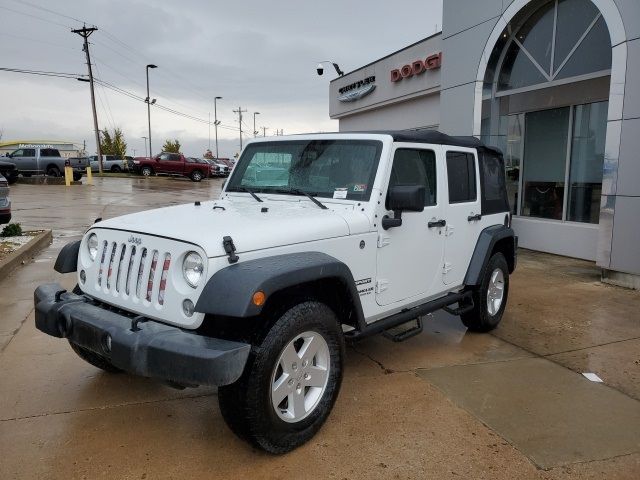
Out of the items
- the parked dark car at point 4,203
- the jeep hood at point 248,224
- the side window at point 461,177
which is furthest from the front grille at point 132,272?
the parked dark car at point 4,203

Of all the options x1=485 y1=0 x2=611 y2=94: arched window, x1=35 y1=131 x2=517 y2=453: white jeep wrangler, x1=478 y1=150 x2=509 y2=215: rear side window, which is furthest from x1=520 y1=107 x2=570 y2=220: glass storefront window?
x1=35 y1=131 x2=517 y2=453: white jeep wrangler

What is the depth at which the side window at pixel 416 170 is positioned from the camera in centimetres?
368

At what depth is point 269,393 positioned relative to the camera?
2645mm

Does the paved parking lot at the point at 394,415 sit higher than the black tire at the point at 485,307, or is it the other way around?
the black tire at the point at 485,307

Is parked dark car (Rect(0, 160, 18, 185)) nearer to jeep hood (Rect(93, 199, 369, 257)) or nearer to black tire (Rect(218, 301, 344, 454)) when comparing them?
jeep hood (Rect(93, 199, 369, 257))

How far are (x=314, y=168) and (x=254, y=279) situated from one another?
5.01ft

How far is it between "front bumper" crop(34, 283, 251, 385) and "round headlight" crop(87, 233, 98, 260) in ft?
1.53

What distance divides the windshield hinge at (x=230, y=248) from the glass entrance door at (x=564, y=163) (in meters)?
8.18

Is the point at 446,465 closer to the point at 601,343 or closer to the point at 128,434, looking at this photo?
the point at 128,434

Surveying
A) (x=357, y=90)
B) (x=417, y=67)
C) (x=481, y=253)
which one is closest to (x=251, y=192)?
(x=481, y=253)

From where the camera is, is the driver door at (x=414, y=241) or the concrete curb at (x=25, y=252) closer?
the driver door at (x=414, y=241)

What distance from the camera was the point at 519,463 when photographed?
9.24ft

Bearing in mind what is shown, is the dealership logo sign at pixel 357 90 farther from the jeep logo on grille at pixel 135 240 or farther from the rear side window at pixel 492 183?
the jeep logo on grille at pixel 135 240

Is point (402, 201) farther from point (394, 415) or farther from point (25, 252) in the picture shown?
point (25, 252)
